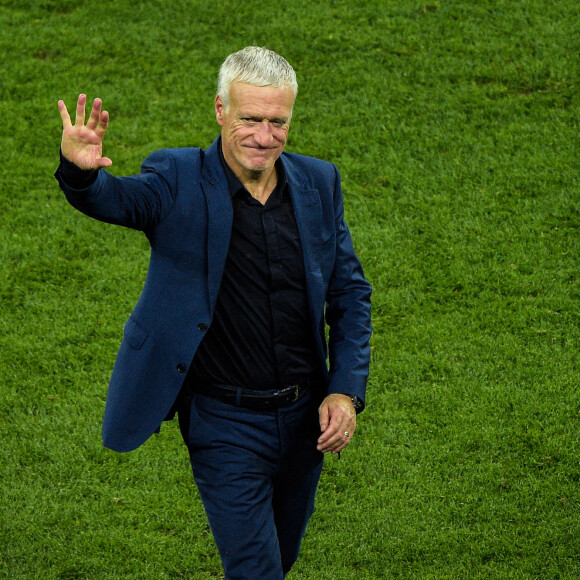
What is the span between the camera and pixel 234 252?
446 cm

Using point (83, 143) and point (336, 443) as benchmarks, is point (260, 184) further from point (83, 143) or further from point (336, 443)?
point (336, 443)

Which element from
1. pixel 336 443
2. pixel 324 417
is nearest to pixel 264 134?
pixel 324 417

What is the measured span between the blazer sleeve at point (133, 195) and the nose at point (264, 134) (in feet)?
1.27

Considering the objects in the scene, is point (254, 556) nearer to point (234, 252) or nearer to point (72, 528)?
point (234, 252)

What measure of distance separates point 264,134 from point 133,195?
0.58 m

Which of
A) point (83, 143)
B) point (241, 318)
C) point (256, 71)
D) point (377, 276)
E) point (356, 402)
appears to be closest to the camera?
point (83, 143)

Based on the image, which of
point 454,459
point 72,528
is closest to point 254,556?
point 72,528

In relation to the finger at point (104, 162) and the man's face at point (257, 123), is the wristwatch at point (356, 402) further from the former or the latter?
the finger at point (104, 162)

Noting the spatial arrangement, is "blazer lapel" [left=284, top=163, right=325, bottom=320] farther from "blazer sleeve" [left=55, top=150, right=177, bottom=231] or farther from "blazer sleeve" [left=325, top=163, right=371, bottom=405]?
"blazer sleeve" [left=55, top=150, right=177, bottom=231]

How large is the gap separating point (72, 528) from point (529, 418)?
300 centimetres

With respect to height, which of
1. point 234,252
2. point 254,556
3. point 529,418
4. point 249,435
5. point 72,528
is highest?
point 234,252

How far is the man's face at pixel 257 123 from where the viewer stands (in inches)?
171

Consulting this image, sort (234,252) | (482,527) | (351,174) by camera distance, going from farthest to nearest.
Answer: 1. (351,174)
2. (482,527)
3. (234,252)

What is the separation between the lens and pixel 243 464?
4.54 meters
